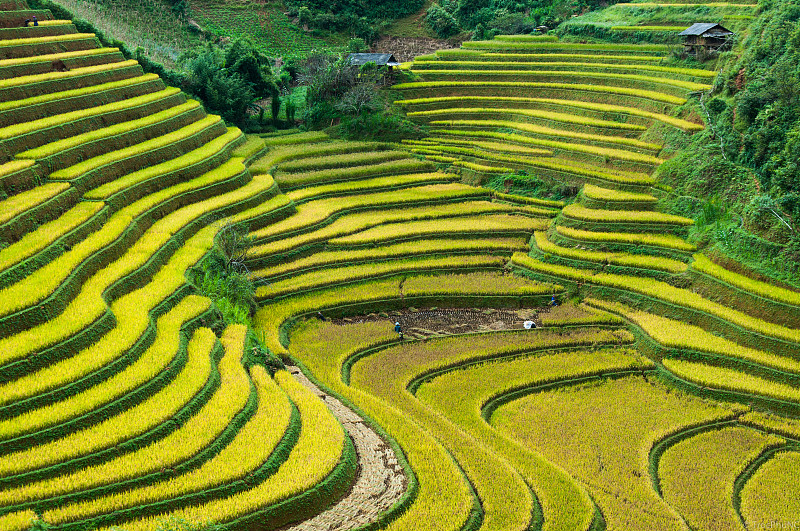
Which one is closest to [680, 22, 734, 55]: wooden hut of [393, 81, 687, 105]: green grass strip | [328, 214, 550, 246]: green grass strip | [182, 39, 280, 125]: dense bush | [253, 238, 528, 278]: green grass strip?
[393, 81, 687, 105]: green grass strip

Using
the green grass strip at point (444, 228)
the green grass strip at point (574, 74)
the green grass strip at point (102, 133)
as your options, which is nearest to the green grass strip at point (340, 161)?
the green grass strip at point (102, 133)

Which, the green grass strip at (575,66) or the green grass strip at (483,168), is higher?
the green grass strip at (575,66)

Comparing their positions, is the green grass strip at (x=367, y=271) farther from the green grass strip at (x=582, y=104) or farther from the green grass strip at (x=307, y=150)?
the green grass strip at (x=582, y=104)

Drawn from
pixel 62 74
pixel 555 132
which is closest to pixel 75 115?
pixel 62 74

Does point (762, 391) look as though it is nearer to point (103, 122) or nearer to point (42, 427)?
point (42, 427)

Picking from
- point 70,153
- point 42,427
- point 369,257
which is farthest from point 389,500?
point 70,153

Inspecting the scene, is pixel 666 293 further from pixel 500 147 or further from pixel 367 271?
pixel 500 147
